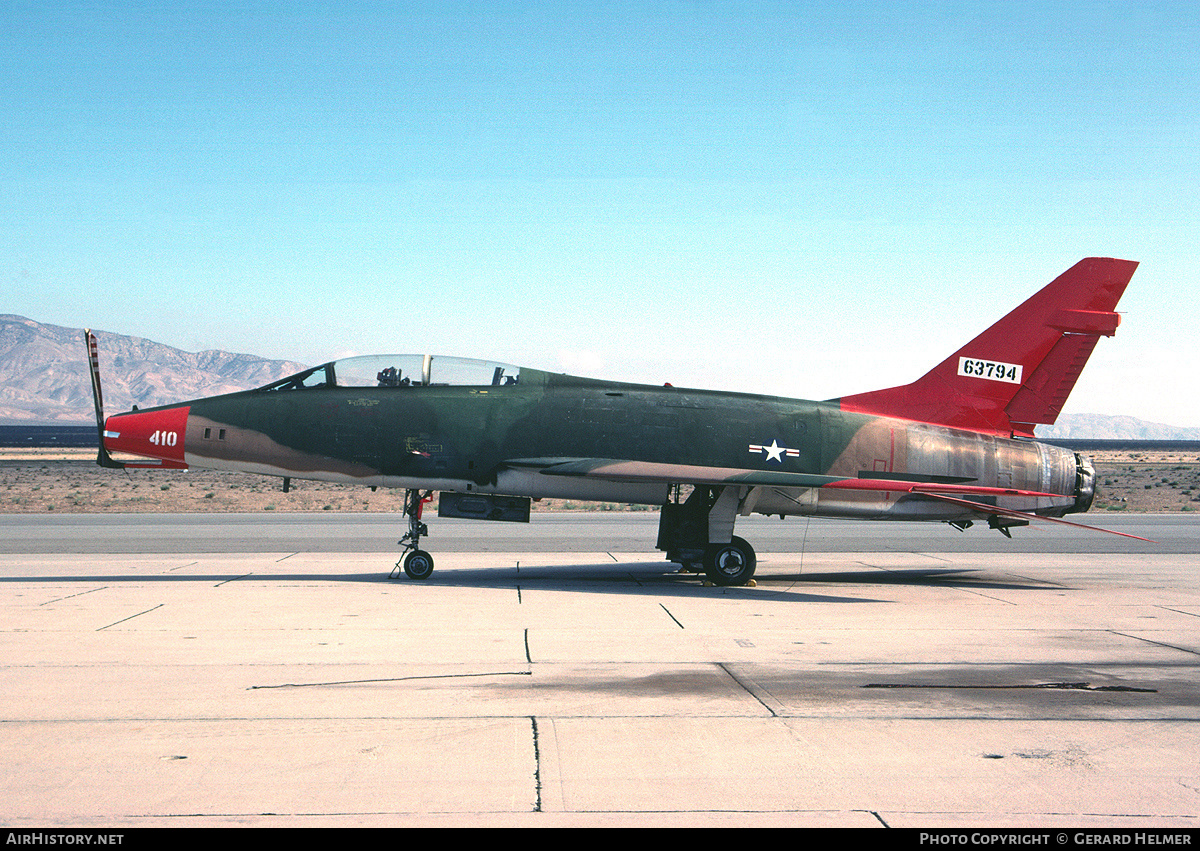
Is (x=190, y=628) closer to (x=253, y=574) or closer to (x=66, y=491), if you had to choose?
(x=253, y=574)

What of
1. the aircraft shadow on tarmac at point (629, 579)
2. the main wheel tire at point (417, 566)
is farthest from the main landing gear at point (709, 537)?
the main wheel tire at point (417, 566)

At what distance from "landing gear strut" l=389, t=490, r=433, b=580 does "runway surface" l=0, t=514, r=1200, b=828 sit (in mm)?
355

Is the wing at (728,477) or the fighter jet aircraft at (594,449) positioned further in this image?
the fighter jet aircraft at (594,449)

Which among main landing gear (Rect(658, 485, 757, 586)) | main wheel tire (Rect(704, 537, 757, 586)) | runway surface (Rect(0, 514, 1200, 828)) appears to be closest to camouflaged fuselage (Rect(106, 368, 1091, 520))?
main landing gear (Rect(658, 485, 757, 586))

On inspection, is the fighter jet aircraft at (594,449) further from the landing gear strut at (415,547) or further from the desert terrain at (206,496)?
the desert terrain at (206,496)

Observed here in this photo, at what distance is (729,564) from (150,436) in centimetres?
977

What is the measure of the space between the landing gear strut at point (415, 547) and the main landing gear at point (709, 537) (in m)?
4.12

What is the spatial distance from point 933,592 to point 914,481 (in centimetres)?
231

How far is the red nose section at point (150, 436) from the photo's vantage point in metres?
14.6

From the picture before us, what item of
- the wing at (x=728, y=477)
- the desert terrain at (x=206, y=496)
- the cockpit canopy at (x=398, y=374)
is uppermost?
the cockpit canopy at (x=398, y=374)

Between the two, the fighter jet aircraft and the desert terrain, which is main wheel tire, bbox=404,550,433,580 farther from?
the desert terrain

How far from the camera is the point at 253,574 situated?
15914 millimetres

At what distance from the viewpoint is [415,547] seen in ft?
50.9
